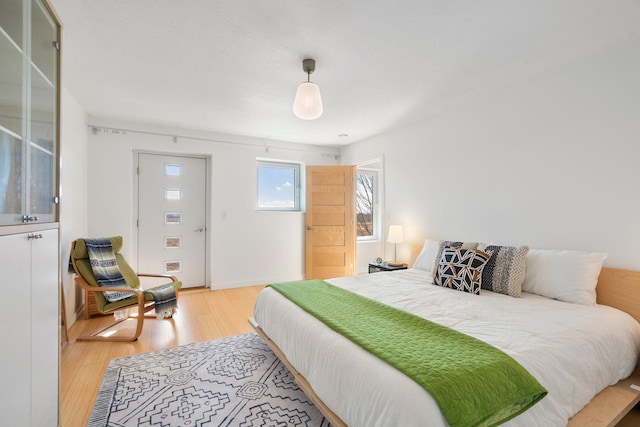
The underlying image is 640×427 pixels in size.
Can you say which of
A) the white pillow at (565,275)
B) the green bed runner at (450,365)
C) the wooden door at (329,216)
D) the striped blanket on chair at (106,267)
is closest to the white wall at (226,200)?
the wooden door at (329,216)

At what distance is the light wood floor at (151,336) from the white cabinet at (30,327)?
45 cm

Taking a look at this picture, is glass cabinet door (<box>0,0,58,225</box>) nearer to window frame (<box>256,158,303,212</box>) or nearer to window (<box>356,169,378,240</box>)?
window frame (<box>256,158,303,212</box>)

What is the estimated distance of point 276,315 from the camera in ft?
7.01

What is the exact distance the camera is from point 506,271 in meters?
2.32

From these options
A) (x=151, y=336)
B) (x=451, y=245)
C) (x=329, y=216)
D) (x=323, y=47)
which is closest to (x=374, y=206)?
(x=329, y=216)

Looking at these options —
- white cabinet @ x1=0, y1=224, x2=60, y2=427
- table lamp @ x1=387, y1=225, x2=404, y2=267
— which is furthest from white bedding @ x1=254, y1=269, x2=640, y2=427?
table lamp @ x1=387, y1=225, x2=404, y2=267

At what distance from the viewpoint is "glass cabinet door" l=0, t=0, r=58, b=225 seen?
113 centimetres

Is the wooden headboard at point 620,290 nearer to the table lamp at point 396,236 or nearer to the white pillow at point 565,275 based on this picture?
the white pillow at point 565,275

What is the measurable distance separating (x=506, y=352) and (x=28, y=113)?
8.14ft

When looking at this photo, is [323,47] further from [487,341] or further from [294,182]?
[294,182]

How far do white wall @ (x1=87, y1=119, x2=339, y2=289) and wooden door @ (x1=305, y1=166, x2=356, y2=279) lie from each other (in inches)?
14.1

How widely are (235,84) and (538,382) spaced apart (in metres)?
3.03

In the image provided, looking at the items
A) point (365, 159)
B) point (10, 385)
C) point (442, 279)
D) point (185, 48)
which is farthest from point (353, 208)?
point (10, 385)

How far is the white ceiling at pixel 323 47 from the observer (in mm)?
1708
